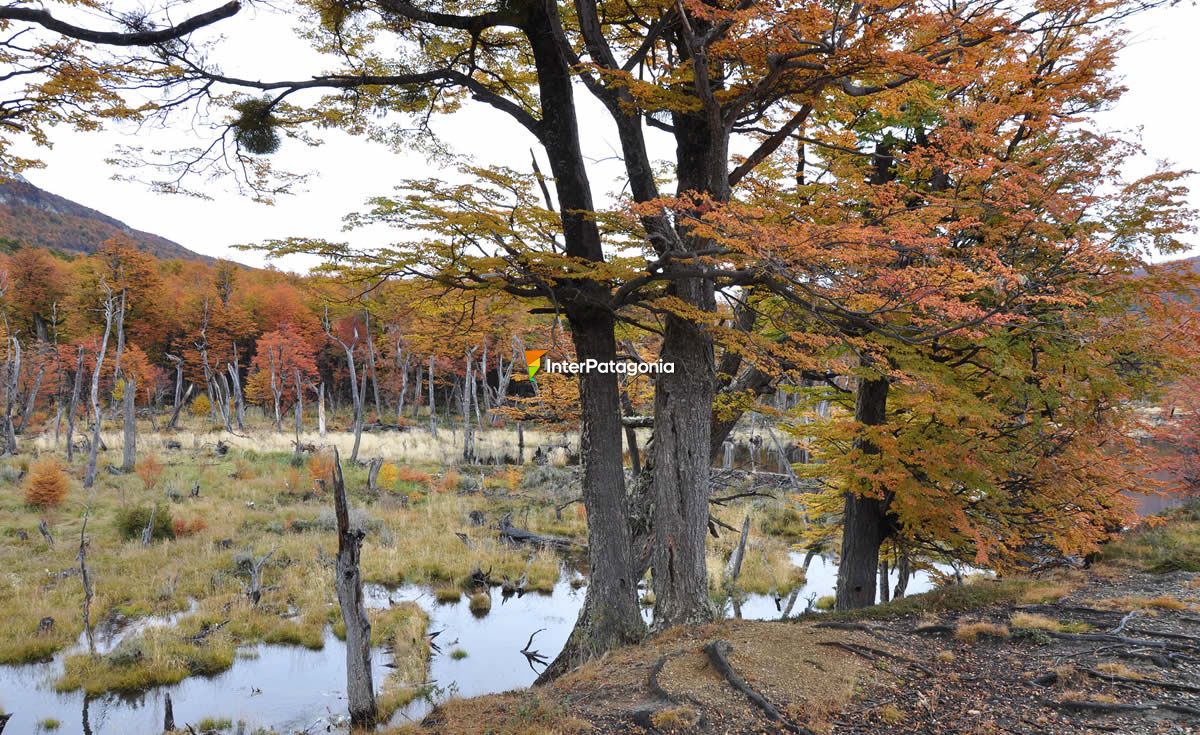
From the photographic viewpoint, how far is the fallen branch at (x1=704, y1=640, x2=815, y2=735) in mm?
4035

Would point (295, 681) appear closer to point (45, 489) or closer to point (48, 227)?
point (45, 489)

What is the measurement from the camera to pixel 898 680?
15.4 ft

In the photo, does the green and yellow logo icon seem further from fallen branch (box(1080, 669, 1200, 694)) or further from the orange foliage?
the orange foliage

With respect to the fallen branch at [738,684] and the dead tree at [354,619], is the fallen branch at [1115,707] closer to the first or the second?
the fallen branch at [738,684]

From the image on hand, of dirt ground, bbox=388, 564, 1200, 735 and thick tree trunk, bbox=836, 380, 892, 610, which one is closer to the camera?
dirt ground, bbox=388, 564, 1200, 735

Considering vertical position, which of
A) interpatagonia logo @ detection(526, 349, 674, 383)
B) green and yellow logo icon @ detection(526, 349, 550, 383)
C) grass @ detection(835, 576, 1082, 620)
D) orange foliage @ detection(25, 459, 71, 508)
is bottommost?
orange foliage @ detection(25, 459, 71, 508)

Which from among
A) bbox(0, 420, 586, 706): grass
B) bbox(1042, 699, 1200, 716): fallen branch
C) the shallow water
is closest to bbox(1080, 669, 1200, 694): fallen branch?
bbox(1042, 699, 1200, 716): fallen branch

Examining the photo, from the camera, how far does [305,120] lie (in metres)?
7.19

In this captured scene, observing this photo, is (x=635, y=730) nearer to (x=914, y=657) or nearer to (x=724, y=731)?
(x=724, y=731)

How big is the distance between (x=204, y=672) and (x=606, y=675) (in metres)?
7.40

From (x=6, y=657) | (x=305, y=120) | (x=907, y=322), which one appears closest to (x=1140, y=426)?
(x=907, y=322)

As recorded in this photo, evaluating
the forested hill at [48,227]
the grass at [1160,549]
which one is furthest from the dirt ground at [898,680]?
the forested hill at [48,227]

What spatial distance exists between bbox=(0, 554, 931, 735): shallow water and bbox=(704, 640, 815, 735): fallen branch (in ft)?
10.6

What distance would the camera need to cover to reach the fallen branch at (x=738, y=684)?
404cm
